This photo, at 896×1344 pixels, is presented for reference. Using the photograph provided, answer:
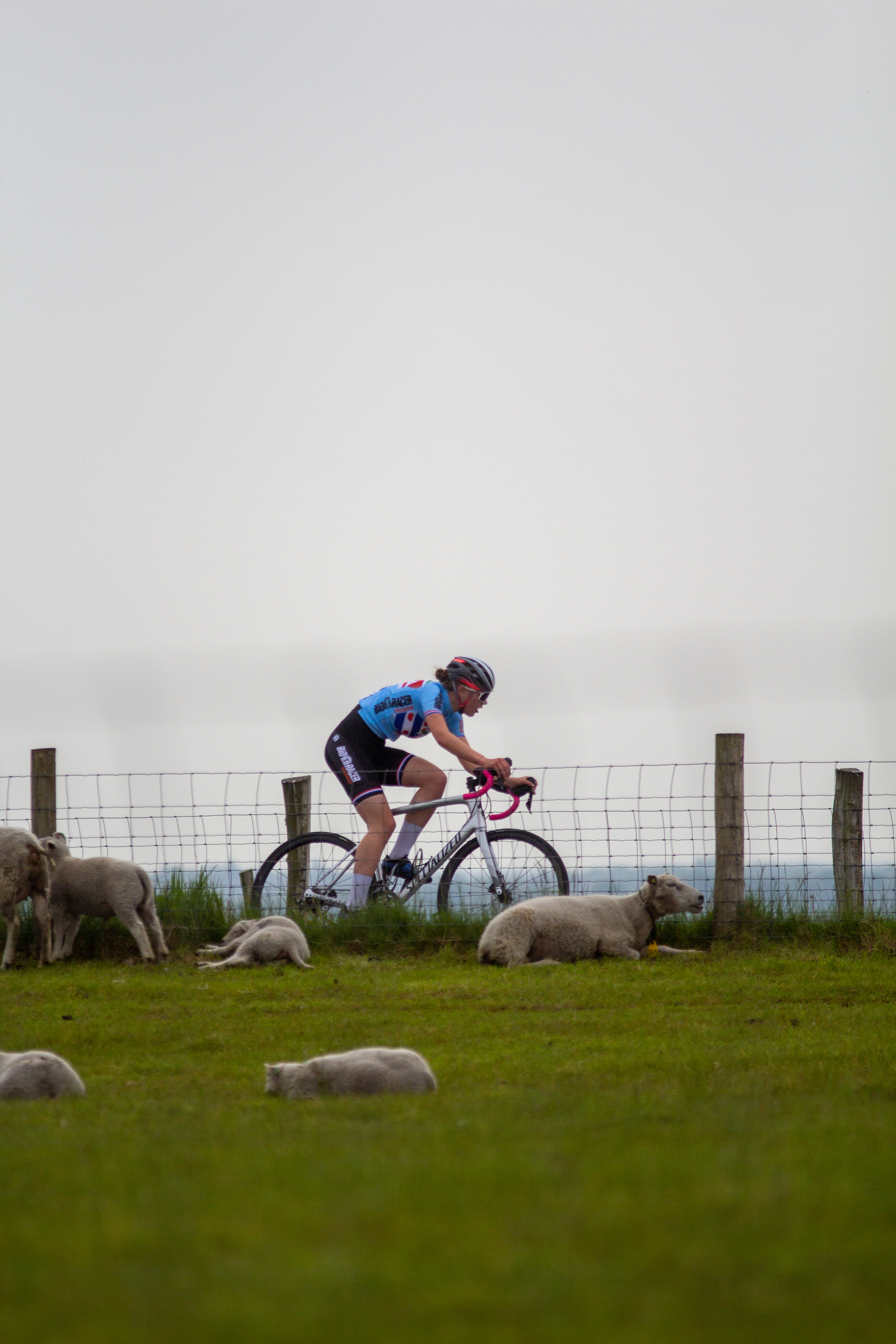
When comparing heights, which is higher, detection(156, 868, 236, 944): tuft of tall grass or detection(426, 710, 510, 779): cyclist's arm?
detection(426, 710, 510, 779): cyclist's arm

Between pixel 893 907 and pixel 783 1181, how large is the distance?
7.38m

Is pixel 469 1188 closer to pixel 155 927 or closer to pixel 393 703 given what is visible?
pixel 155 927

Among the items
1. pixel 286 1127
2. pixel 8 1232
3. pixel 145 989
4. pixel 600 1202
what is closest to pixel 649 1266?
pixel 600 1202

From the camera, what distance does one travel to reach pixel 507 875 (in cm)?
1002

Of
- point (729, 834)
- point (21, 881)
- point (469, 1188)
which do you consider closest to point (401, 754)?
point (729, 834)

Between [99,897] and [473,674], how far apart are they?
3192 mm

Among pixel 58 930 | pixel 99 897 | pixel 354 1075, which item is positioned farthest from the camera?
pixel 58 930

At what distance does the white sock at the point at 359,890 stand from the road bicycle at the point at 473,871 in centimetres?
8

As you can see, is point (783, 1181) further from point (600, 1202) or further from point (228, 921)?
point (228, 921)

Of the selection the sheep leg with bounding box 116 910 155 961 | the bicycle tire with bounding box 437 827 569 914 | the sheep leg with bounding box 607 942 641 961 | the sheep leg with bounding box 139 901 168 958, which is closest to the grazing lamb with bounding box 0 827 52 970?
the sheep leg with bounding box 116 910 155 961

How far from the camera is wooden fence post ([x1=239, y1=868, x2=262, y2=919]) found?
1011 cm

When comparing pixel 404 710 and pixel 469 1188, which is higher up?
pixel 404 710

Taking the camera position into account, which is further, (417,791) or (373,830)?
(417,791)

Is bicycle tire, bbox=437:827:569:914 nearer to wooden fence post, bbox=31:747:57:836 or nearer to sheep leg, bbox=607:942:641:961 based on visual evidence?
sheep leg, bbox=607:942:641:961
